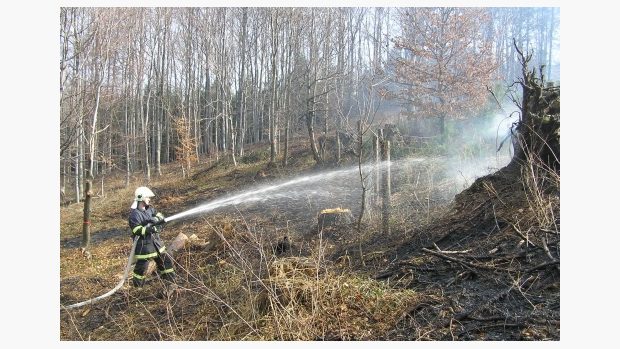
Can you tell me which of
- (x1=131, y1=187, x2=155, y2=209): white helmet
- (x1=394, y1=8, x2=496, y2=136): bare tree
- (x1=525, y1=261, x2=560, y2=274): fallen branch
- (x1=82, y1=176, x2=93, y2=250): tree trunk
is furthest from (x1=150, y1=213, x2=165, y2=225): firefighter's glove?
(x1=525, y1=261, x2=560, y2=274): fallen branch

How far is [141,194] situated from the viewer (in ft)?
19.2

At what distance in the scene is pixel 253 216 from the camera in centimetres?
629

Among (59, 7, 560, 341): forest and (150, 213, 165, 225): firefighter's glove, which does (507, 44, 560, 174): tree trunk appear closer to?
(59, 7, 560, 341): forest

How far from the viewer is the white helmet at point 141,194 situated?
5793 millimetres

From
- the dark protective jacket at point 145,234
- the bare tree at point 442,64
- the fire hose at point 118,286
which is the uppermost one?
the bare tree at point 442,64

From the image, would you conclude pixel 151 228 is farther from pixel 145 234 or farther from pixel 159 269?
pixel 159 269

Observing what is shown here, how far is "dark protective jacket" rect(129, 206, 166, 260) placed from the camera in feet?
18.7

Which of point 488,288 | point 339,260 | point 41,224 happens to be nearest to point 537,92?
point 488,288

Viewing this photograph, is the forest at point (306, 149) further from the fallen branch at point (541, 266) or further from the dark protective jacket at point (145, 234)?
the dark protective jacket at point (145, 234)

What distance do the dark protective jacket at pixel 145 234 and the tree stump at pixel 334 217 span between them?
203 centimetres

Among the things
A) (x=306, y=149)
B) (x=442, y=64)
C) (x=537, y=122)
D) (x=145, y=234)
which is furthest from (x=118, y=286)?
(x=537, y=122)

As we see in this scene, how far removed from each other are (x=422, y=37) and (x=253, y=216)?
122 inches

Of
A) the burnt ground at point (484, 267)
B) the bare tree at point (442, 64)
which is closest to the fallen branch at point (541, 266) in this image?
the burnt ground at point (484, 267)

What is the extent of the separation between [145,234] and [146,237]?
0.06 meters
